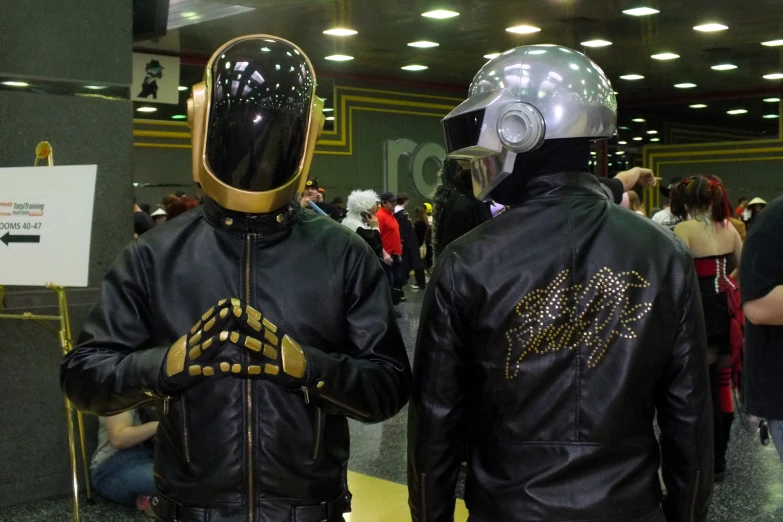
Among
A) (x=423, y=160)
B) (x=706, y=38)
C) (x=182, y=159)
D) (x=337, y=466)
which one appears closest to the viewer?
(x=337, y=466)

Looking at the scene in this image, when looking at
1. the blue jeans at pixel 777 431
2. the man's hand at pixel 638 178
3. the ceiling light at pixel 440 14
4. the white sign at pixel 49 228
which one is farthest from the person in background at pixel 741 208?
the white sign at pixel 49 228

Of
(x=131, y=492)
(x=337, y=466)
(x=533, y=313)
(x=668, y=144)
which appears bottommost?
(x=131, y=492)

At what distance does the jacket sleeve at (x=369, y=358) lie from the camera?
1.66 m

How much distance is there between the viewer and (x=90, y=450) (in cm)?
436

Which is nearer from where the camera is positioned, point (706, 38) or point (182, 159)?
point (706, 38)

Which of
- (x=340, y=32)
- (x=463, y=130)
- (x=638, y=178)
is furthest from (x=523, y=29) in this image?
(x=463, y=130)

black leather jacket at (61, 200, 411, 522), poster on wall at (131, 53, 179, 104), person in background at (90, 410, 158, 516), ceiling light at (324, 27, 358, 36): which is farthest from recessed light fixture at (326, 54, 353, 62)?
black leather jacket at (61, 200, 411, 522)

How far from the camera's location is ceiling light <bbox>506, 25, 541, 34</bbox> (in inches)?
434

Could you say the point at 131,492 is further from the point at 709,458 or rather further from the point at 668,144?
the point at 668,144

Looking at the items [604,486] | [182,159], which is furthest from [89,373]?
[182,159]

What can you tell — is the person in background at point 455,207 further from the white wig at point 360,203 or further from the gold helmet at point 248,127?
the white wig at point 360,203

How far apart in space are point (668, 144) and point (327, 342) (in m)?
18.7

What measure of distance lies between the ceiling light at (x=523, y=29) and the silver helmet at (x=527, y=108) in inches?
374

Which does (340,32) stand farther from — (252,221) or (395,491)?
(252,221)
